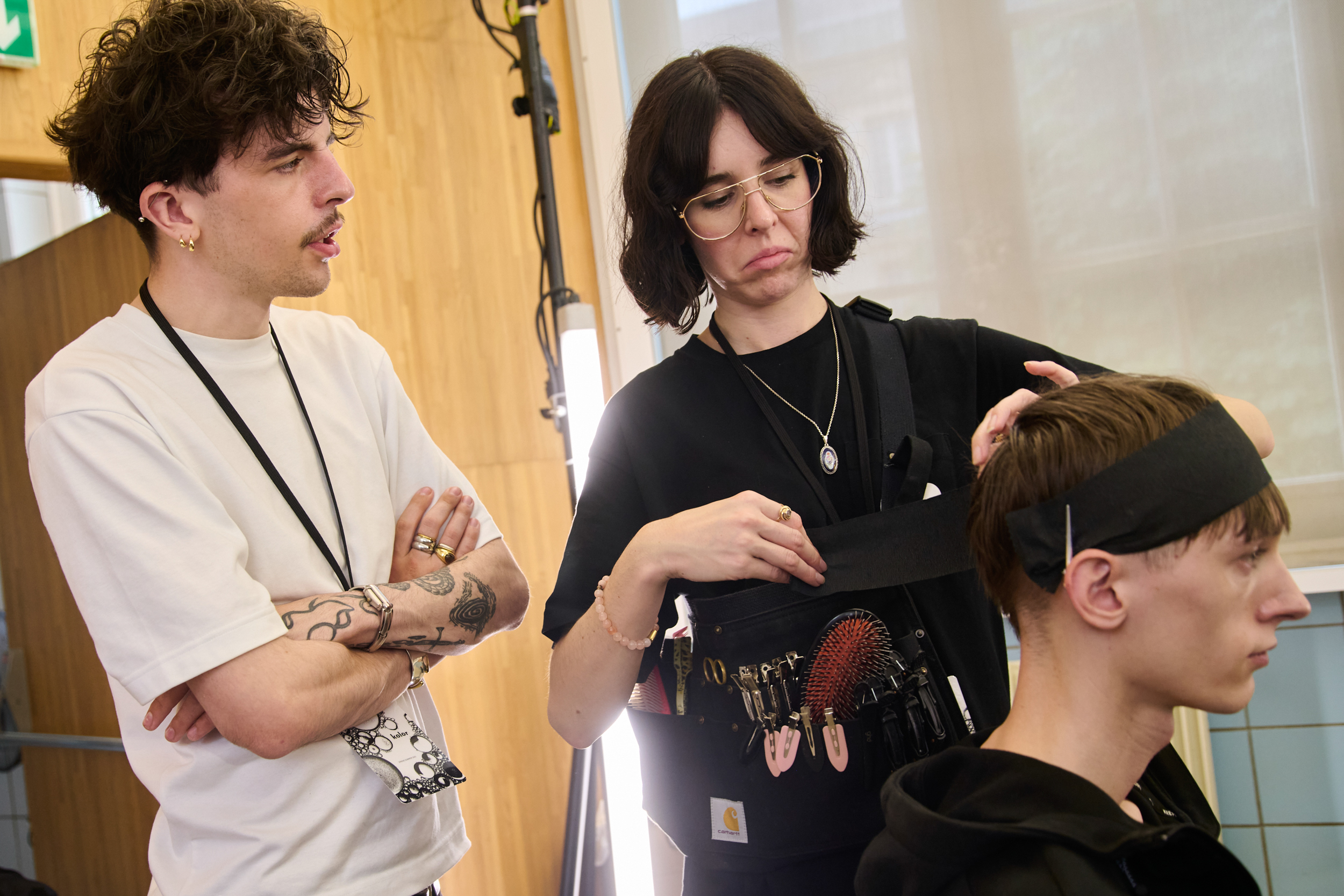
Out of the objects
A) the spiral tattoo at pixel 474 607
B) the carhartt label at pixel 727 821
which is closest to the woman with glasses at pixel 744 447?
the carhartt label at pixel 727 821

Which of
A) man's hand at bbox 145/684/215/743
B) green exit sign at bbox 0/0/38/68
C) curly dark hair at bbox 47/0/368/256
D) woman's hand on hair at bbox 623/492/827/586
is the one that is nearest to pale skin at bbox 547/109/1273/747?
A: woman's hand on hair at bbox 623/492/827/586

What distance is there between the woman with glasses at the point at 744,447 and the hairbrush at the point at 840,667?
2cm

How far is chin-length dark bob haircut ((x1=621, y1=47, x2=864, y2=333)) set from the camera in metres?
1.26

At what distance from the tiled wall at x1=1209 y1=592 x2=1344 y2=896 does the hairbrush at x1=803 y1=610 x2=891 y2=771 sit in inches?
73.3

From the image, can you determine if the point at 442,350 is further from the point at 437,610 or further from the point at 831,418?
the point at 831,418

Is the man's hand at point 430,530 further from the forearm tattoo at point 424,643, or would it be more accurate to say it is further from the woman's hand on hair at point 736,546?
the woman's hand on hair at point 736,546

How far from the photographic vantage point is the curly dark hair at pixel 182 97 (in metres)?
1.25

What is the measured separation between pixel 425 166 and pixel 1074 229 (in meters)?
1.88

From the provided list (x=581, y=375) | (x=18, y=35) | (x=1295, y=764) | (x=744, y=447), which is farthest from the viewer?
(x=1295, y=764)

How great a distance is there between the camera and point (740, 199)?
126 cm

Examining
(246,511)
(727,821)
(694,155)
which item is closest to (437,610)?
(246,511)

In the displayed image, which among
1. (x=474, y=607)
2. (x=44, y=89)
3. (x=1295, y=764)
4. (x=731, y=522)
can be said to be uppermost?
(x=44, y=89)

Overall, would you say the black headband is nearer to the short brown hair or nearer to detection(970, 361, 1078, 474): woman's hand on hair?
the short brown hair

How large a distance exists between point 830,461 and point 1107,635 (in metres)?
0.41
